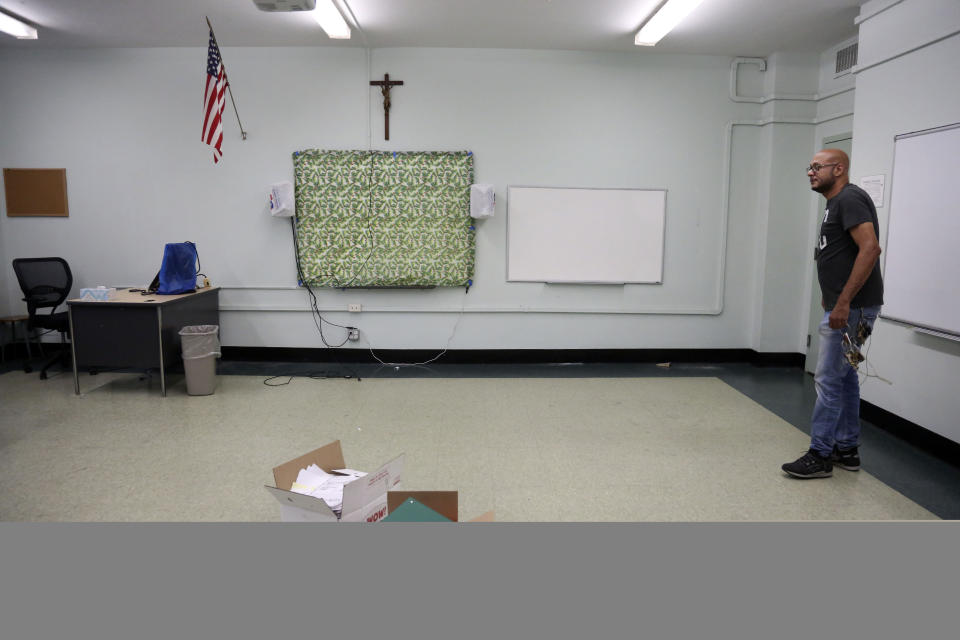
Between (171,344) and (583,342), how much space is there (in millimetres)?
3539

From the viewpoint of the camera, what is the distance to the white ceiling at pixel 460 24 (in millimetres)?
4117

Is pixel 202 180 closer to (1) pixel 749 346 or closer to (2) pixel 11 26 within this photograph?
(2) pixel 11 26

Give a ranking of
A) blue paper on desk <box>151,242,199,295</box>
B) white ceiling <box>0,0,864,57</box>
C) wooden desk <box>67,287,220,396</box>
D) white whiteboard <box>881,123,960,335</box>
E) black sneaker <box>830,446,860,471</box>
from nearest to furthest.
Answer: black sneaker <box>830,446,860,471</box>
white whiteboard <box>881,123,960,335</box>
white ceiling <box>0,0,864,57</box>
wooden desk <box>67,287,220,396</box>
blue paper on desk <box>151,242,199,295</box>

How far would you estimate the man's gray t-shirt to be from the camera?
2730mm

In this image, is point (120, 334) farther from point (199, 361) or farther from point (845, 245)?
point (845, 245)

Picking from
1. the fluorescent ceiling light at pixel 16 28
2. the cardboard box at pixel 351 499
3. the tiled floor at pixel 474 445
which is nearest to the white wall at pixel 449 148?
the fluorescent ceiling light at pixel 16 28

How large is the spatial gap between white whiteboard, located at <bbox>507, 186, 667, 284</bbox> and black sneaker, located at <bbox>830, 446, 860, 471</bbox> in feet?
8.46

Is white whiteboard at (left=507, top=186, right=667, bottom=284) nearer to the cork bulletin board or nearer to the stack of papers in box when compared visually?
the stack of papers in box

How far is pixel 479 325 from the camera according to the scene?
546 centimetres

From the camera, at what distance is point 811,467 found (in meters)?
2.96

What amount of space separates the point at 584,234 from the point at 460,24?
2.06 metres

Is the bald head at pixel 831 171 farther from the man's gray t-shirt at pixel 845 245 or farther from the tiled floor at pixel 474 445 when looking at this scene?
the tiled floor at pixel 474 445

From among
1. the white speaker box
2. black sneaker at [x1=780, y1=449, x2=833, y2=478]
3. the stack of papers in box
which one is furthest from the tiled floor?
the white speaker box

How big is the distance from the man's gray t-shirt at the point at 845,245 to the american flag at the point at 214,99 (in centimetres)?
440
